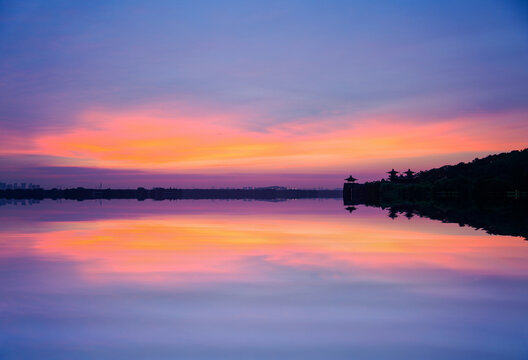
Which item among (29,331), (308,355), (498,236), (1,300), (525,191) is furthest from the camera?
(525,191)

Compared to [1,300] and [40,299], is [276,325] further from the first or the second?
[1,300]

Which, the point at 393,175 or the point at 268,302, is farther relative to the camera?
the point at 393,175

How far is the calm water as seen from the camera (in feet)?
18.7

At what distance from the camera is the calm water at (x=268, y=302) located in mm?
5707

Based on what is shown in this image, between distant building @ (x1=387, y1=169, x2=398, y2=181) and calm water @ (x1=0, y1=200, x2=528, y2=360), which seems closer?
calm water @ (x1=0, y1=200, x2=528, y2=360)

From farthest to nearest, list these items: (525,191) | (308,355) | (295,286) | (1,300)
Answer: (525,191) → (295,286) → (1,300) → (308,355)

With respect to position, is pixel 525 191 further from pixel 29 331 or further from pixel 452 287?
pixel 29 331

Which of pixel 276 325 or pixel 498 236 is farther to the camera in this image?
pixel 498 236

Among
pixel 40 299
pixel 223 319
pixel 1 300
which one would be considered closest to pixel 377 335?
pixel 223 319

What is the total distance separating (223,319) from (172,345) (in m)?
1.08

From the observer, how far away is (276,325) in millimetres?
6398

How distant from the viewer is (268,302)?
7566 mm

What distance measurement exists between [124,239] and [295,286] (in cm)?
918

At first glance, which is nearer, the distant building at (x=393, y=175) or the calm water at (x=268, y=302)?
the calm water at (x=268, y=302)
